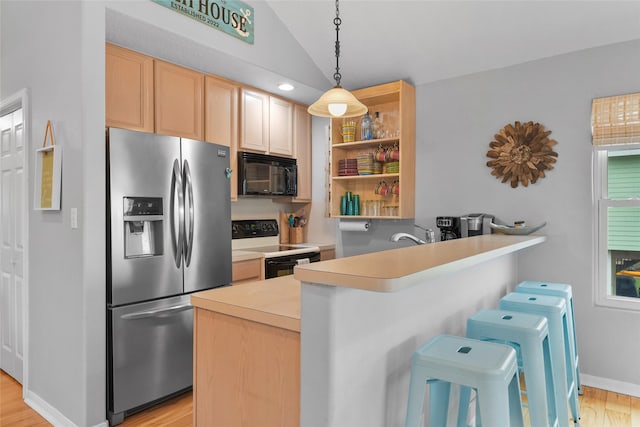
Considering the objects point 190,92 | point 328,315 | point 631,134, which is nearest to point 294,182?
point 190,92

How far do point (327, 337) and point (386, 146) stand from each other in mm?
2802

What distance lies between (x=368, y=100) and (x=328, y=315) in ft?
9.61

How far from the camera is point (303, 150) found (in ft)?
13.9

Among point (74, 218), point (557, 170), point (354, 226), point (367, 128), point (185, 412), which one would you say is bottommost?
point (185, 412)

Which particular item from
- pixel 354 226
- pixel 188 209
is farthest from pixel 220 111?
pixel 354 226

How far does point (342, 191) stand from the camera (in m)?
4.04

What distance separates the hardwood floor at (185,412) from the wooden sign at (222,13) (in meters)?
2.52

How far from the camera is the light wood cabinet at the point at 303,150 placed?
414cm

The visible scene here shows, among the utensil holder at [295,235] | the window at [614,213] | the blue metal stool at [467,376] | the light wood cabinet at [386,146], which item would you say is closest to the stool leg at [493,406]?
the blue metal stool at [467,376]

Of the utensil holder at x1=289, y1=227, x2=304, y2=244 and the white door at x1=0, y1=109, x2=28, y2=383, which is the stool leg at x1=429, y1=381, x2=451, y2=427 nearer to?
the white door at x1=0, y1=109, x2=28, y2=383

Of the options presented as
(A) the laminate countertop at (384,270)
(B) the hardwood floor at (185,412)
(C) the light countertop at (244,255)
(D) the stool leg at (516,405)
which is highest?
(A) the laminate countertop at (384,270)

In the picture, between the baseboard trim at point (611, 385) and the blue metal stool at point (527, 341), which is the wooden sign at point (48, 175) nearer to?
the blue metal stool at point (527, 341)

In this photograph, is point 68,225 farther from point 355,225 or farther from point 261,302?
point 355,225

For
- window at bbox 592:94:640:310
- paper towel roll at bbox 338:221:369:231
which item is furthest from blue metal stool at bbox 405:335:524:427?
paper towel roll at bbox 338:221:369:231
